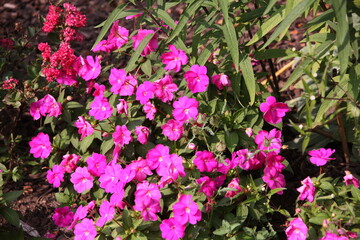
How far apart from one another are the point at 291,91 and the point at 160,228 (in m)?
1.85

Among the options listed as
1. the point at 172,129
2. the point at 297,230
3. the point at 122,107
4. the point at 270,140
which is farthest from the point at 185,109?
the point at 297,230

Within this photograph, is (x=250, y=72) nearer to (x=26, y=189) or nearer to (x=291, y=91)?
(x=291, y=91)

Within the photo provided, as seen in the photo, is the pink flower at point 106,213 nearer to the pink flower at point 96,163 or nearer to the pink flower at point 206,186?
the pink flower at point 96,163

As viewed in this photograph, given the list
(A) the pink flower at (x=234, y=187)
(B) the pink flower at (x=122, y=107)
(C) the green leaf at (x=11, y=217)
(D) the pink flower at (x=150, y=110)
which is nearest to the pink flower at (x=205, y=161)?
(A) the pink flower at (x=234, y=187)

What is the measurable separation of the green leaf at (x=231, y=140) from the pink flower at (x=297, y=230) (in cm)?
48

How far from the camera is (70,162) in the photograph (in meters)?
2.80

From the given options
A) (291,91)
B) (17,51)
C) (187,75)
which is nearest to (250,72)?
(187,75)

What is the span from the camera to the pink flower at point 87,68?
2.90 meters

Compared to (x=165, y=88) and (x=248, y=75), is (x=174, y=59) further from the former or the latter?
(x=248, y=75)

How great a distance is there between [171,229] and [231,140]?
56 centimetres

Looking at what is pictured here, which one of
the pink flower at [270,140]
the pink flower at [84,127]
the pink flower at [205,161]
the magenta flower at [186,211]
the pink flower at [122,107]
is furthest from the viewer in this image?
the pink flower at [84,127]

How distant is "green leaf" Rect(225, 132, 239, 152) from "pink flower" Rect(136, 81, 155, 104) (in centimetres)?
43

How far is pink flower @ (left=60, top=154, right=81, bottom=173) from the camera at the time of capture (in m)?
2.80

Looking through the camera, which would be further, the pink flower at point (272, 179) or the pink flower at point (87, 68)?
the pink flower at point (87, 68)
